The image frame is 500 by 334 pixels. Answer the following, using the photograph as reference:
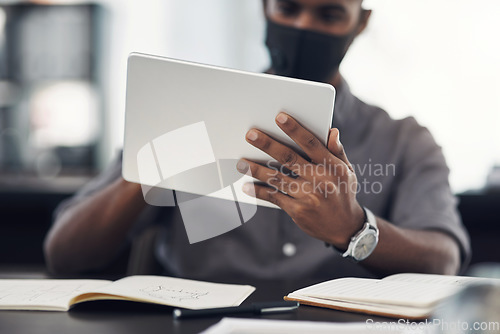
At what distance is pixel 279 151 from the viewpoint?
69cm

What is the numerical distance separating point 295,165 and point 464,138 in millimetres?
Result: 1583

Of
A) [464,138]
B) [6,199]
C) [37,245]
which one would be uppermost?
[464,138]

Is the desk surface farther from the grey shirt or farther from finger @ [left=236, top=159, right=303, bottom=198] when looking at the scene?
the grey shirt

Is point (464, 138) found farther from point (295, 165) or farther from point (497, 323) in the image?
point (497, 323)

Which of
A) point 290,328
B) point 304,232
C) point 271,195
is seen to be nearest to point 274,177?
point 271,195

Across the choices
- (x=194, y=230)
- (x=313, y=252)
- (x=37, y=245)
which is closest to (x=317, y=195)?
(x=313, y=252)

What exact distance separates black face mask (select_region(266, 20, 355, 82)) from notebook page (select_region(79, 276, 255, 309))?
0.42 metres

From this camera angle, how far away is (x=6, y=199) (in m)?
1.65

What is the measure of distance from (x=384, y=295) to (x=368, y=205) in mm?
392

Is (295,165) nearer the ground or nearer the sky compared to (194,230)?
nearer the sky

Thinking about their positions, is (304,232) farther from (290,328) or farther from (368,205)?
(290,328)

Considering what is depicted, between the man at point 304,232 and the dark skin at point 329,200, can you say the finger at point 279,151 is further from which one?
the man at point 304,232

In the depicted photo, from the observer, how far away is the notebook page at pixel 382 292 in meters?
0.54

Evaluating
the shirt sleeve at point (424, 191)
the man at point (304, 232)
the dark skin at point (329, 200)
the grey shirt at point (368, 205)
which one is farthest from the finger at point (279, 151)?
the shirt sleeve at point (424, 191)
